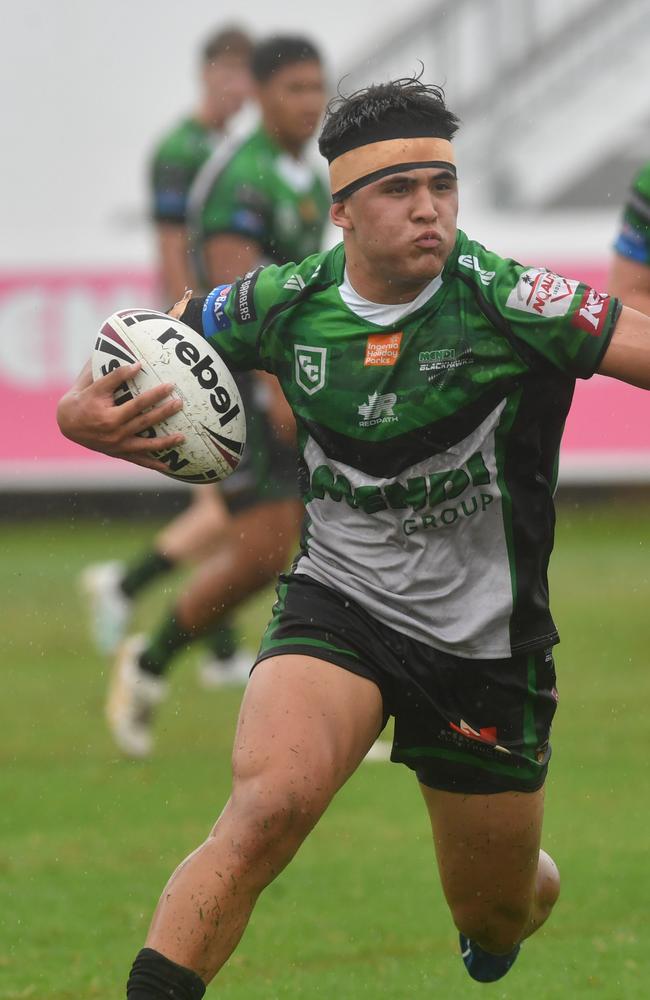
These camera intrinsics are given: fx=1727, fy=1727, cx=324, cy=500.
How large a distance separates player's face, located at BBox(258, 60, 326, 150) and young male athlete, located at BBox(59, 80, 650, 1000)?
3.61 meters

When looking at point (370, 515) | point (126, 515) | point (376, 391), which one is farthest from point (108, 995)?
point (126, 515)

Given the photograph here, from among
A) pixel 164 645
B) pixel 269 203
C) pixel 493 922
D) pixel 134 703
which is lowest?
pixel 134 703

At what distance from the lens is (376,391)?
3.99m

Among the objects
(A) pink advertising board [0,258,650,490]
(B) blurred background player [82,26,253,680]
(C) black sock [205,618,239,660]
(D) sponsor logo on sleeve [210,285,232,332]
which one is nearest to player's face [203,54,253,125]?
(B) blurred background player [82,26,253,680]

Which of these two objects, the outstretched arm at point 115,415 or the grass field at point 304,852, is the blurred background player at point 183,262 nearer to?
the grass field at point 304,852

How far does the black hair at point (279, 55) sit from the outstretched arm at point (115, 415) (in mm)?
3836

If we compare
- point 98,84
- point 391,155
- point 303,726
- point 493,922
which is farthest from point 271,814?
point 98,84

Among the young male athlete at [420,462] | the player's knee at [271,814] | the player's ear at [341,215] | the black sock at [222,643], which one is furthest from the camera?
the black sock at [222,643]

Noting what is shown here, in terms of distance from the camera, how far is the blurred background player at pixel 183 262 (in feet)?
30.0

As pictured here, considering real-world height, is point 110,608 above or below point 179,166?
below

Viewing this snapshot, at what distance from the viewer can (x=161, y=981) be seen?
3.44m

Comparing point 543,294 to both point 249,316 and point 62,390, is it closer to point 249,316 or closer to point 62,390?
point 249,316

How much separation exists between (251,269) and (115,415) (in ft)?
11.5

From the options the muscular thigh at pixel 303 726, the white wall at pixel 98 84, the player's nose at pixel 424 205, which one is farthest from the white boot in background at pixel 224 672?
the white wall at pixel 98 84
